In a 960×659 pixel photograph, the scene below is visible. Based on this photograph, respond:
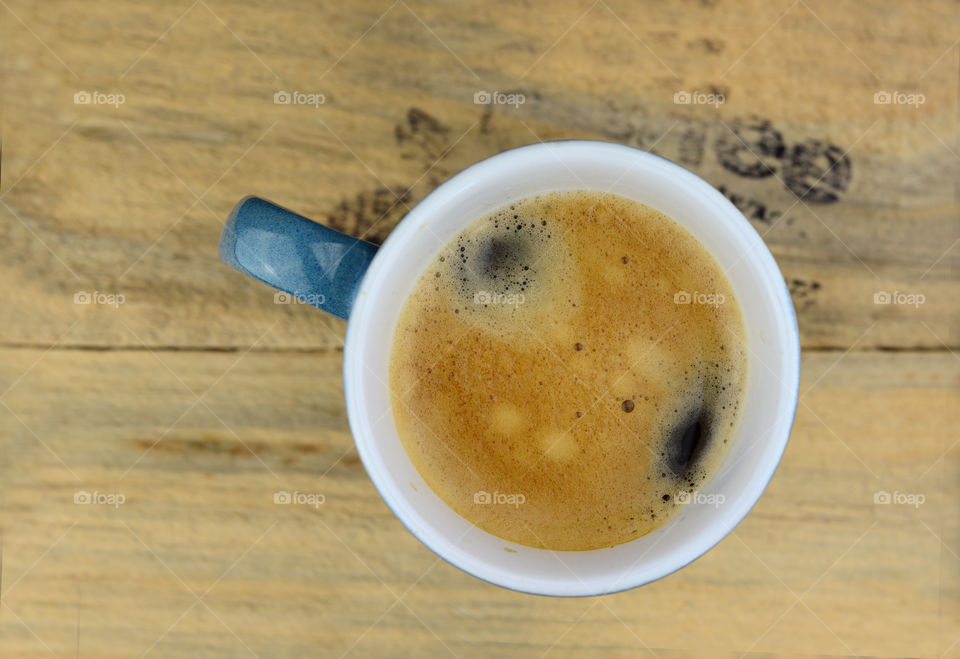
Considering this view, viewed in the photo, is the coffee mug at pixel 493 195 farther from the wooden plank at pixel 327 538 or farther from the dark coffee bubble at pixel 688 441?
the wooden plank at pixel 327 538

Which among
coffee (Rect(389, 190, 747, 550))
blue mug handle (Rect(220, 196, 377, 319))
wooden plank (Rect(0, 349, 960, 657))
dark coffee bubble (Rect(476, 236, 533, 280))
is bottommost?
wooden plank (Rect(0, 349, 960, 657))

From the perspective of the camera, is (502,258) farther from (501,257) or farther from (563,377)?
(563,377)

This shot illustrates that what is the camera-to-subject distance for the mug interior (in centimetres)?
52

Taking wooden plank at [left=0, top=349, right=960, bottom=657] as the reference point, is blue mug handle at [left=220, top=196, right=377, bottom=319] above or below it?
above

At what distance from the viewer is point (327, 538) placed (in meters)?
0.71

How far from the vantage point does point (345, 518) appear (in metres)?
0.71

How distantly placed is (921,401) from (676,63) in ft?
1.33

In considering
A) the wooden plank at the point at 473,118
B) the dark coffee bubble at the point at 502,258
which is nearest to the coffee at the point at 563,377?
the dark coffee bubble at the point at 502,258

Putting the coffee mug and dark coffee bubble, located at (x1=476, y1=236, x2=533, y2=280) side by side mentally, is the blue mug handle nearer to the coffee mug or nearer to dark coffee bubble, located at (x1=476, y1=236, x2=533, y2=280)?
the coffee mug

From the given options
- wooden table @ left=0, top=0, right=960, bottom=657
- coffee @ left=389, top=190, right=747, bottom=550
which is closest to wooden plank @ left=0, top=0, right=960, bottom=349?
wooden table @ left=0, top=0, right=960, bottom=657

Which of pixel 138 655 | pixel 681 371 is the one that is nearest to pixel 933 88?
pixel 681 371

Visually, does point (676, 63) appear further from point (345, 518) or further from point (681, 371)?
point (345, 518)

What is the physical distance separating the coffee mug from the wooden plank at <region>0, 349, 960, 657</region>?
170 millimetres

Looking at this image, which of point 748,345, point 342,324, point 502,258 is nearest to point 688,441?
point 748,345
